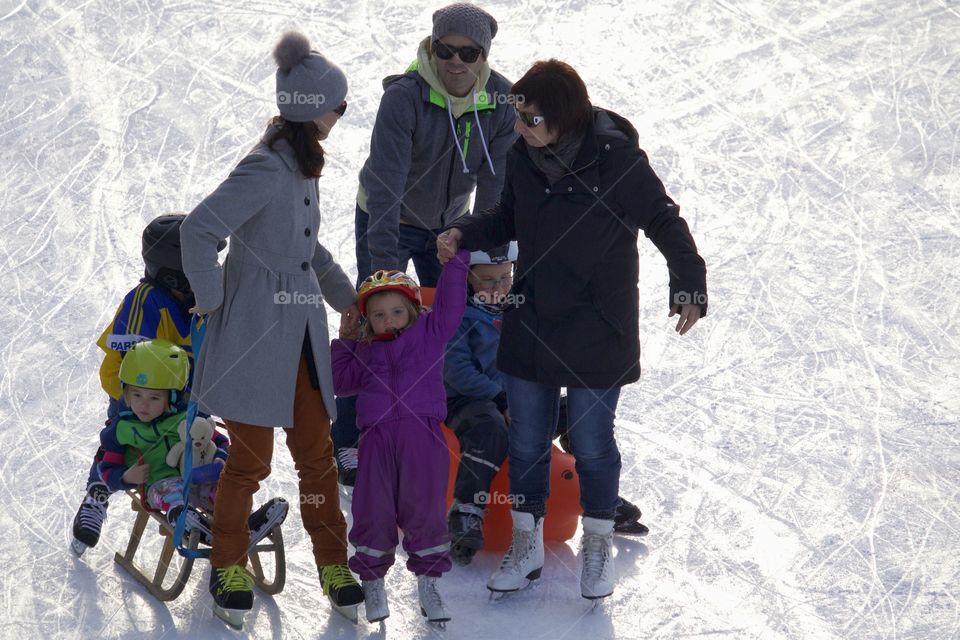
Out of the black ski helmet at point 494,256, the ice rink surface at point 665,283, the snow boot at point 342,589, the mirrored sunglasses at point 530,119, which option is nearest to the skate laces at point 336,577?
the snow boot at point 342,589

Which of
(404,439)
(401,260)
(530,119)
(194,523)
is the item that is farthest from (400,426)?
(401,260)

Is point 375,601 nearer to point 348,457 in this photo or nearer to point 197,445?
point 197,445

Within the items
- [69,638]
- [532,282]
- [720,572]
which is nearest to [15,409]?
[69,638]

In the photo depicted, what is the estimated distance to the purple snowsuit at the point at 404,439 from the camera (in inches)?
146

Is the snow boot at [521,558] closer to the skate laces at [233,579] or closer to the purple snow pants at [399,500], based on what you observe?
the purple snow pants at [399,500]

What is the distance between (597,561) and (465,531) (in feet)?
1.50

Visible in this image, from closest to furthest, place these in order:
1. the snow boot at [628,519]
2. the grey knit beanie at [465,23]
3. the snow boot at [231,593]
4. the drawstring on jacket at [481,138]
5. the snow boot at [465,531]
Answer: the snow boot at [231,593]
the snow boot at [465,531]
the grey knit beanie at [465,23]
the snow boot at [628,519]
the drawstring on jacket at [481,138]

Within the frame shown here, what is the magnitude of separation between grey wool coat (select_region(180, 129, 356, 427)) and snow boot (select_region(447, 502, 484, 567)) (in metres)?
0.76

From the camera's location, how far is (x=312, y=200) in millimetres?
3691

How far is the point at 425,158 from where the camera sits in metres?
4.58

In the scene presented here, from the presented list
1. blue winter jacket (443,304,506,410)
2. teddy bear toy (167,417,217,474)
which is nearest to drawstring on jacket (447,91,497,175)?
blue winter jacket (443,304,506,410)

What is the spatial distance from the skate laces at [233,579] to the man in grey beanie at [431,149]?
91 cm

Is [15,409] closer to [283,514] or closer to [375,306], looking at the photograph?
[283,514]

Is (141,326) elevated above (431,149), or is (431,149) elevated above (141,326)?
(431,149)
